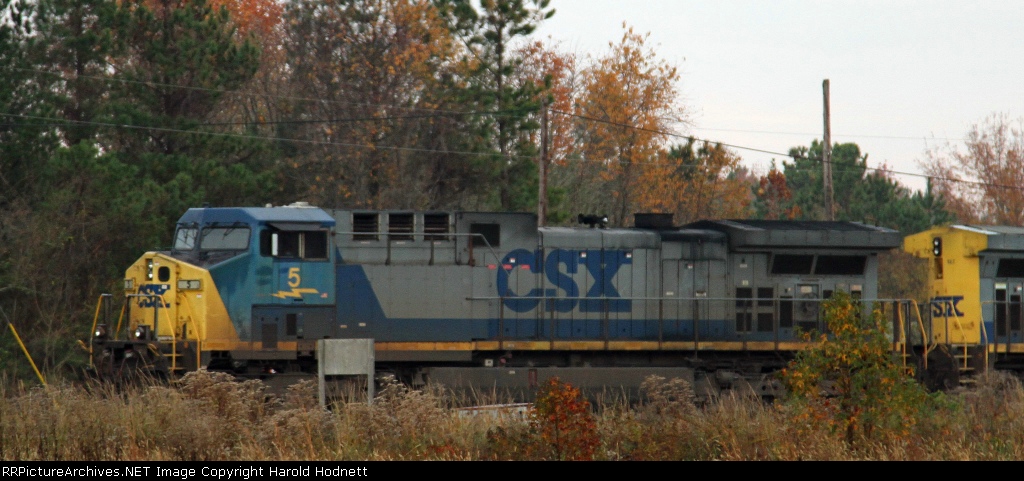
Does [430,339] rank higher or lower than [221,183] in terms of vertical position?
lower

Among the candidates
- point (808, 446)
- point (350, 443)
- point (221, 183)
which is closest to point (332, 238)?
point (350, 443)

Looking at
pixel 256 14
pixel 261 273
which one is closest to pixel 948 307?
pixel 261 273

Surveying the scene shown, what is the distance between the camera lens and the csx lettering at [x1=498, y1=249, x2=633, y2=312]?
55.7ft

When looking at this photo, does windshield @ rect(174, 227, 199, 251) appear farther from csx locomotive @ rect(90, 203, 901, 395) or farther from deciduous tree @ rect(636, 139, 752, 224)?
deciduous tree @ rect(636, 139, 752, 224)

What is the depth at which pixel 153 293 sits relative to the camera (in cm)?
1570

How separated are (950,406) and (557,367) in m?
5.83

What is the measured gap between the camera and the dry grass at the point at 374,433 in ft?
34.1

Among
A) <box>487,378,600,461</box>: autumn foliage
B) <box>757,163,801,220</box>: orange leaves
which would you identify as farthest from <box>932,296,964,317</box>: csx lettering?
<box>757,163,801,220</box>: orange leaves

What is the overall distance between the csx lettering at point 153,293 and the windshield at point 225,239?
0.81m

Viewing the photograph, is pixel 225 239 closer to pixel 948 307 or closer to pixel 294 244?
pixel 294 244

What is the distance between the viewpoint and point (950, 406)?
13.9 m

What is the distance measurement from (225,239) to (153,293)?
4.26 feet

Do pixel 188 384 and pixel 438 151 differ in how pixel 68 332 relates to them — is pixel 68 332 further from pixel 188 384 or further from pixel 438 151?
pixel 438 151

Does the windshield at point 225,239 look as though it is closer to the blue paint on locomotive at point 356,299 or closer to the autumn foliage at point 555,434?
the blue paint on locomotive at point 356,299
